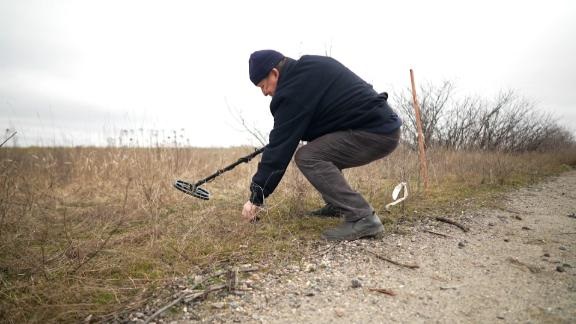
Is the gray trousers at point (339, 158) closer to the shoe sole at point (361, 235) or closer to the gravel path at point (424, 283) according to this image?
the shoe sole at point (361, 235)

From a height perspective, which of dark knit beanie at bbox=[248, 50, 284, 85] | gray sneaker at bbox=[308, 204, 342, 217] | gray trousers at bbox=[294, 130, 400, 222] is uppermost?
dark knit beanie at bbox=[248, 50, 284, 85]

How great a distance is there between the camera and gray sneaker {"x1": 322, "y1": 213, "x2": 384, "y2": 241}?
9.48ft

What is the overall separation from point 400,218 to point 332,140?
141cm

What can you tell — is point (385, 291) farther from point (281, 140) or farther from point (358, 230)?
point (281, 140)

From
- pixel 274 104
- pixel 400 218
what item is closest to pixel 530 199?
pixel 400 218

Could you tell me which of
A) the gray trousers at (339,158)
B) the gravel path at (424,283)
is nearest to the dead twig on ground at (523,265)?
the gravel path at (424,283)

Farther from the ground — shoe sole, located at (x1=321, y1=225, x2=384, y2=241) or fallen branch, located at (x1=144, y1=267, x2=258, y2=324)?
shoe sole, located at (x1=321, y1=225, x2=384, y2=241)

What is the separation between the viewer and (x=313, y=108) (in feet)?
9.01

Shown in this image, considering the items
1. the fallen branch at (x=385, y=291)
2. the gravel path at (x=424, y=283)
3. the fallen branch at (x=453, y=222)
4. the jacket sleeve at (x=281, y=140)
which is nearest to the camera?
the gravel path at (x=424, y=283)

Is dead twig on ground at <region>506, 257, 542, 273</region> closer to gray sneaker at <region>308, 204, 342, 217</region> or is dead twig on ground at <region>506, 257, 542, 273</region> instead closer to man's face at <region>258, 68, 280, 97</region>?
gray sneaker at <region>308, 204, 342, 217</region>

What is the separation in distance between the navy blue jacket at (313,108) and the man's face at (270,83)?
70mm

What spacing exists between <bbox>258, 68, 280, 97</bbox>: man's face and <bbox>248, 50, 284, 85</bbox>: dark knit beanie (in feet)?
0.15

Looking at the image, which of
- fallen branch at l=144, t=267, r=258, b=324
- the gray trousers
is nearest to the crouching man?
the gray trousers

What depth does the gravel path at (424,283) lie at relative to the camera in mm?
1804
